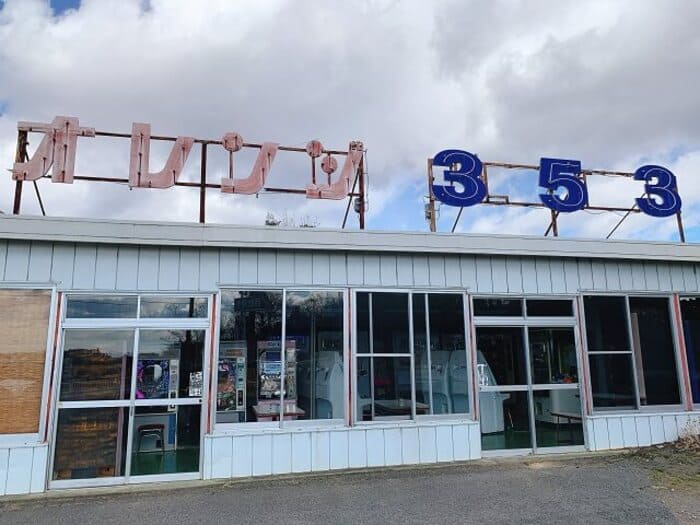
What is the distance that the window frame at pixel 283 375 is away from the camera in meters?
7.33

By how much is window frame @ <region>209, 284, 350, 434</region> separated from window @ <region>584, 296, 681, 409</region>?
405cm

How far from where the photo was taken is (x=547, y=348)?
8664 millimetres

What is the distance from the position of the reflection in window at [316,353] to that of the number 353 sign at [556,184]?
296 centimetres

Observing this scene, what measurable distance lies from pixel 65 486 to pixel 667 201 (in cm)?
1087

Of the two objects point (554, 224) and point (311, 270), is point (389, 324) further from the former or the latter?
point (554, 224)

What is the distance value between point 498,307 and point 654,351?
114 inches

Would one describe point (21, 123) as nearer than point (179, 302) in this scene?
No

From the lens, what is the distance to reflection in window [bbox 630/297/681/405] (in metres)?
8.92

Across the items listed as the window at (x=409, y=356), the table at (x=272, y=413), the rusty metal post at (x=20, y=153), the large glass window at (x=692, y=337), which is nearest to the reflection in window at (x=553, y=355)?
the window at (x=409, y=356)

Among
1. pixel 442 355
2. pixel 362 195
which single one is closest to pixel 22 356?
pixel 362 195

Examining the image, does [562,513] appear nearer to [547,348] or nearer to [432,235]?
[547,348]

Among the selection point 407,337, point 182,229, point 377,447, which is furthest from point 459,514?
point 182,229

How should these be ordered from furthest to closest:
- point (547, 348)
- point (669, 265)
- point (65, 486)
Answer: point (669, 265)
point (547, 348)
point (65, 486)

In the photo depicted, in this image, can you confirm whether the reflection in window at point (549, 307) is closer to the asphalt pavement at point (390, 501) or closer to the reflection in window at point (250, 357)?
the asphalt pavement at point (390, 501)
